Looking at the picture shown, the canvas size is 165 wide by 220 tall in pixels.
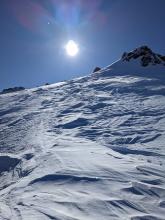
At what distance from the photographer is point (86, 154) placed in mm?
12109

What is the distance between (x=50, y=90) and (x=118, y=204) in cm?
2499

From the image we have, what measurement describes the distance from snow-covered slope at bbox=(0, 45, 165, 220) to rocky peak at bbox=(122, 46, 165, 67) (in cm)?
748

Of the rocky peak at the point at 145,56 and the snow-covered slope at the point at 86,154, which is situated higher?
the rocky peak at the point at 145,56

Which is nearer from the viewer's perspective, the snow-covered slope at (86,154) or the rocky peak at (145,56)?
the snow-covered slope at (86,154)

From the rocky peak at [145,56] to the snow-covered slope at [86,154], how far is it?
24.6 ft

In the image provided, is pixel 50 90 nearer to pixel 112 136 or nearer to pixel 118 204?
pixel 112 136

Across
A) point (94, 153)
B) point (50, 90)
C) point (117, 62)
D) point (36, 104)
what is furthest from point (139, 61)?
point (94, 153)

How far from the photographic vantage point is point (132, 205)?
7574 millimetres

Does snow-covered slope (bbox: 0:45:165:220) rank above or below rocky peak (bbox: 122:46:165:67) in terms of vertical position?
below

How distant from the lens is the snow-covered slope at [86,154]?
7.54 metres

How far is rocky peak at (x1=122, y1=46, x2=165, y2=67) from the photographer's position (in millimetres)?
35688

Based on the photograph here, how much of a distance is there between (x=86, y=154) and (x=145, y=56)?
2638 cm

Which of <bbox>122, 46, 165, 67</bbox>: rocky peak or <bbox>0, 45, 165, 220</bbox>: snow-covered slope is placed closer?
<bbox>0, 45, 165, 220</bbox>: snow-covered slope

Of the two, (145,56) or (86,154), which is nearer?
(86,154)
